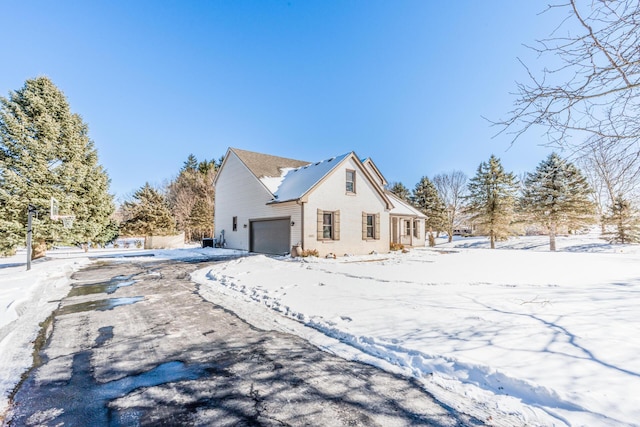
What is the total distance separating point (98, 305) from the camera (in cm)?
579

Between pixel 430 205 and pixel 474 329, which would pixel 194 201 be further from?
pixel 474 329

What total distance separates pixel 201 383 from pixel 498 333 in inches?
144

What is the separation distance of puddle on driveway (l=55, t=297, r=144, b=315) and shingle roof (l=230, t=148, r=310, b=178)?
1239cm

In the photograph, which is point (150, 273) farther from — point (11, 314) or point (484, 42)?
point (484, 42)

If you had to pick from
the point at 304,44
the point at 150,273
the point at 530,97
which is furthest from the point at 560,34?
the point at 304,44

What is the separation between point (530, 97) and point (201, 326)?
5562 mm

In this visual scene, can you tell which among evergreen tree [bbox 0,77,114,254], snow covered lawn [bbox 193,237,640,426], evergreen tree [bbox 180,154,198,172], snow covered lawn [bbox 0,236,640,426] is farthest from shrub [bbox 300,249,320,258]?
evergreen tree [bbox 180,154,198,172]

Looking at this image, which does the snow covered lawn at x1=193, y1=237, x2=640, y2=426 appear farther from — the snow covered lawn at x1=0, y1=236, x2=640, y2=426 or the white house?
the white house

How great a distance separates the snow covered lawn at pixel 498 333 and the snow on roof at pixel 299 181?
8267 millimetres

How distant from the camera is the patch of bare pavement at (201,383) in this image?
2195 mm

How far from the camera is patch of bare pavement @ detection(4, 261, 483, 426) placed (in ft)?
7.20

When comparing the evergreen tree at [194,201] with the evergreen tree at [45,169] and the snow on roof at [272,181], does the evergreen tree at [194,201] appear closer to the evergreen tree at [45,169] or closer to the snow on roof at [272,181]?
the evergreen tree at [45,169]

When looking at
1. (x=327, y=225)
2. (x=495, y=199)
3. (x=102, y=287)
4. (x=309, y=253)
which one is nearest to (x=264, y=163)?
(x=327, y=225)

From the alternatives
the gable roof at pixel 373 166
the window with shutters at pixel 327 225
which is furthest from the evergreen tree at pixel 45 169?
the gable roof at pixel 373 166
